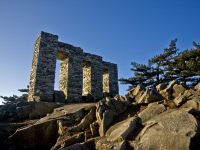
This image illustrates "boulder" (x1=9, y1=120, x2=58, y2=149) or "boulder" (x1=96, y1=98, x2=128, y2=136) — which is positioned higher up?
"boulder" (x1=96, y1=98, x2=128, y2=136)

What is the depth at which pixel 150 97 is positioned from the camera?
41.4 ft

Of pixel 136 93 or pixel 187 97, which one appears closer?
pixel 187 97

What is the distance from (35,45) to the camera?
20.2 metres

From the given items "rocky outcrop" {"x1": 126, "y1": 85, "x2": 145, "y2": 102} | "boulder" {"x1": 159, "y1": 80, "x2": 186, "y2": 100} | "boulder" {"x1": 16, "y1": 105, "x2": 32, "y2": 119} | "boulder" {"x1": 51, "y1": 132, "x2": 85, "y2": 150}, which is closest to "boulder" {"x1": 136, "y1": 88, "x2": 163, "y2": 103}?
"boulder" {"x1": 159, "y1": 80, "x2": 186, "y2": 100}

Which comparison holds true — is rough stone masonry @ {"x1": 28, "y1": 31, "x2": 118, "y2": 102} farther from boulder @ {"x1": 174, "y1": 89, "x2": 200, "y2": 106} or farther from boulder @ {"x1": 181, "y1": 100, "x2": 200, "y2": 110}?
boulder @ {"x1": 181, "y1": 100, "x2": 200, "y2": 110}

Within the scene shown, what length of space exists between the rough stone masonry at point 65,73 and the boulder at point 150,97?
7.97 meters

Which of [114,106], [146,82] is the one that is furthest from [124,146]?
[146,82]

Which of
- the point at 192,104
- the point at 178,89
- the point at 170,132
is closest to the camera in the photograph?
the point at 170,132

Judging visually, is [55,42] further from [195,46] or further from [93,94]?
[195,46]

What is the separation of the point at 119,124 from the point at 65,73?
434 inches

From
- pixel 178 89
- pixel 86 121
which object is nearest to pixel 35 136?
pixel 86 121

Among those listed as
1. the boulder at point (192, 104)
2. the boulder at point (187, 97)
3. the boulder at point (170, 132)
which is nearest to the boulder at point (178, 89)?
the boulder at point (187, 97)

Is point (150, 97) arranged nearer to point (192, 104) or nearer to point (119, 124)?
point (192, 104)

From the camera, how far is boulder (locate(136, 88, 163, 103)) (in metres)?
12.6
